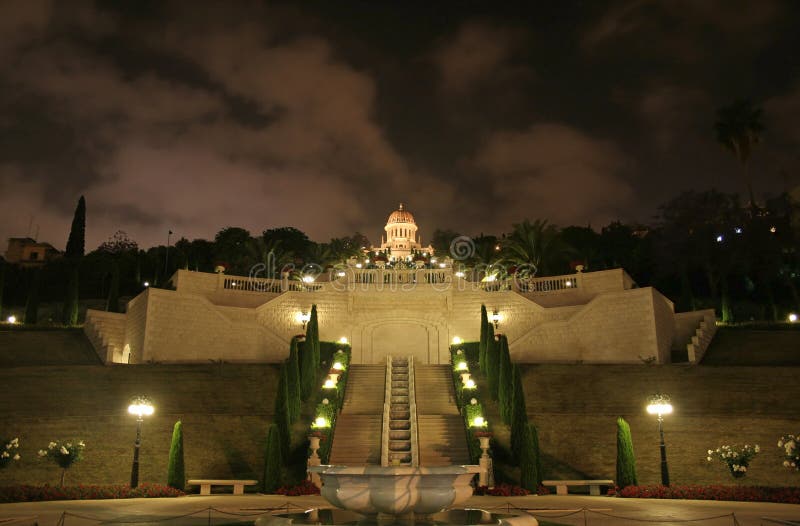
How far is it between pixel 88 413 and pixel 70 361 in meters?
8.73

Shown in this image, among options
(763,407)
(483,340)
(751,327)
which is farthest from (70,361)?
(751,327)

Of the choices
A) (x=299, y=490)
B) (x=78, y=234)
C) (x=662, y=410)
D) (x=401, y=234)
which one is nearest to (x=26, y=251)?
(x=78, y=234)

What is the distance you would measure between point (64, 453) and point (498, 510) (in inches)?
499

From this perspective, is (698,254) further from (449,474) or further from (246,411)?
(449,474)

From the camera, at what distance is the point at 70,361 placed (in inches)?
1182

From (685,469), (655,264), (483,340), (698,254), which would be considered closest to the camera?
(685,469)

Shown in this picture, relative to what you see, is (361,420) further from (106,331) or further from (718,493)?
(106,331)

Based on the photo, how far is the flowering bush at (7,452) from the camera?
18.4 m

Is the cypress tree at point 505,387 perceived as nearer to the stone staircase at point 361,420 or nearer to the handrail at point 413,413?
the handrail at point 413,413

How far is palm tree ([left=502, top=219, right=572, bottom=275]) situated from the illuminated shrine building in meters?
29.1

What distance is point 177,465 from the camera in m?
18.9

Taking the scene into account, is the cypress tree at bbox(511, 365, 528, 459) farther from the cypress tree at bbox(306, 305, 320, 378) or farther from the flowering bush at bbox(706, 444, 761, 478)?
the cypress tree at bbox(306, 305, 320, 378)

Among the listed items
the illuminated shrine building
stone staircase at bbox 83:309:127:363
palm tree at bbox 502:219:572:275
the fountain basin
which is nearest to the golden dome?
the illuminated shrine building

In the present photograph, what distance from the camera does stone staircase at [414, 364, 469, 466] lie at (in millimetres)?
21328
